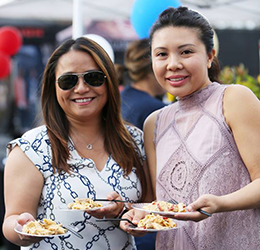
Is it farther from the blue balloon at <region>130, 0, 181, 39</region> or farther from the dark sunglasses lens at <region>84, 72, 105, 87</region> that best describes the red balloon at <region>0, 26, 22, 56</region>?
the dark sunglasses lens at <region>84, 72, 105, 87</region>

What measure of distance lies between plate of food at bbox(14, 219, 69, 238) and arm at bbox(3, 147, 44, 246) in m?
0.22

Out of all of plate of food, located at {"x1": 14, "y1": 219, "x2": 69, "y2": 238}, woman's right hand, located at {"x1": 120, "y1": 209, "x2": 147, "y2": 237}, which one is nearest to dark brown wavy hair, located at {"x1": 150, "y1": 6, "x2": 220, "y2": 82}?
woman's right hand, located at {"x1": 120, "y1": 209, "x2": 147, "y2": 237}

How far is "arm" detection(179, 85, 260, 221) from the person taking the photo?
5.96 ft

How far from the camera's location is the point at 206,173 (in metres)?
1.93

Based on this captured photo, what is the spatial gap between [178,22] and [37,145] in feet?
3.05

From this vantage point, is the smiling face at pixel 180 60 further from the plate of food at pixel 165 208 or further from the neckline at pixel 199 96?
the plate of food at pixel 165 208

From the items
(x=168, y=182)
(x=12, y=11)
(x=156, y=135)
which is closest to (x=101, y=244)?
(x=168, y=182)

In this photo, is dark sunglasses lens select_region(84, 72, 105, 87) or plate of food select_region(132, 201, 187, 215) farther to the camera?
dark sunglasses lens select_region(84, 72, 105, 87)

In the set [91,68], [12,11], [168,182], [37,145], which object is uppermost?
[12,11]

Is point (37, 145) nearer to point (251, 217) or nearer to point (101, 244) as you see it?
point (101, 244)

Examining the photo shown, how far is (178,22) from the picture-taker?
79.7 inches

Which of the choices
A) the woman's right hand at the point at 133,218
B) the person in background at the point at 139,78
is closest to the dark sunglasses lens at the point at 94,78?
the woman's right hand at the point at 133,218

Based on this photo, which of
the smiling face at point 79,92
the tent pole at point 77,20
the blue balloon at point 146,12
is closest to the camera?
the smiling face at point 79,92

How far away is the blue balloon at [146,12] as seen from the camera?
13.6 ft
